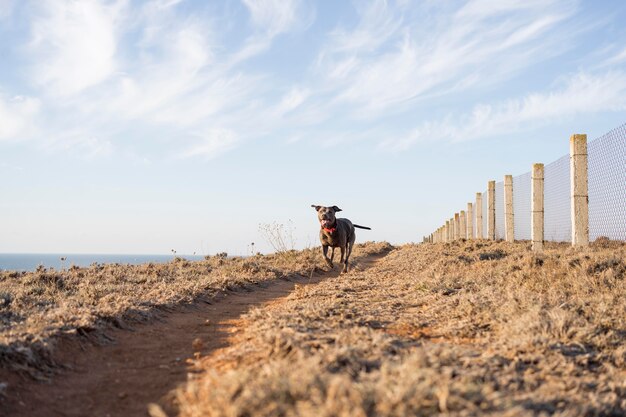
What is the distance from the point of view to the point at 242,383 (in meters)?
3.40

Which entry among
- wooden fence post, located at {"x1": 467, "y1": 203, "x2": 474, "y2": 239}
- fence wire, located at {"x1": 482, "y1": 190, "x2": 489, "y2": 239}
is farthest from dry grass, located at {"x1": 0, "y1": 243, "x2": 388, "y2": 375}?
wooden fence post, located at {"x1": 467, "y1": 203, "x2": 474, "y2": 239}

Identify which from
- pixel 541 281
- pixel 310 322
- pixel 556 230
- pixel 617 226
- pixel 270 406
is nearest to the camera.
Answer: pixel 270 406

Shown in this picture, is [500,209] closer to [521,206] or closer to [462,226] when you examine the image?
[521,206]

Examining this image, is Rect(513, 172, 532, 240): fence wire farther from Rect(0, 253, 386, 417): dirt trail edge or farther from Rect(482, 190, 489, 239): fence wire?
Rect(0, 253, 386, 417): dirt trail edge

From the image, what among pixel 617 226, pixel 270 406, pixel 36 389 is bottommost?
pixel 36 389

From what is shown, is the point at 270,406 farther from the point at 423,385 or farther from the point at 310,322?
the point at 310,322

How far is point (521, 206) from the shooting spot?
20.5 meters

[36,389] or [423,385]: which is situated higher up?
[423,385]

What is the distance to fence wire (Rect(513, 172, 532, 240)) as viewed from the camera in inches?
784

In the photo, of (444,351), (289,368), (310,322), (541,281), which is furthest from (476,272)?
(289,368)

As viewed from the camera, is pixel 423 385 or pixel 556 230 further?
pixel 556 230

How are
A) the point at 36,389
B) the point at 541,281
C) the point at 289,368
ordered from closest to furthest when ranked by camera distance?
the point at 289,368, the point at 36,389, the point at 541,281

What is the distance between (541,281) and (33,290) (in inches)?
385

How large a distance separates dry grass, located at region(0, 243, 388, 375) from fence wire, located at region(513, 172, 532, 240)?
7554 millimetres
